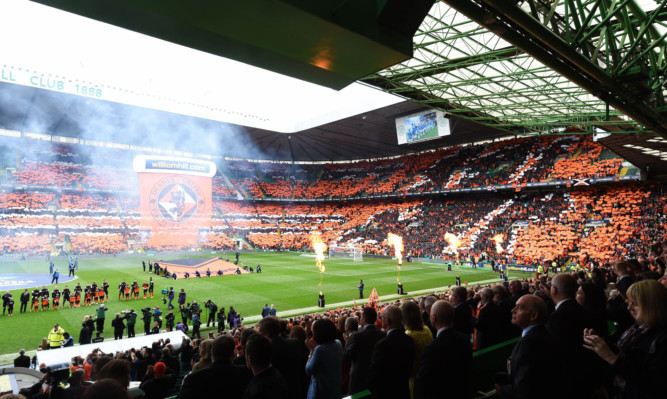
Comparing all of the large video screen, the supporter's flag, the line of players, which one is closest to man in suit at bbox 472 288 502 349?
the line of players

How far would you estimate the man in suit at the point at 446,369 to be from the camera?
3283 mm

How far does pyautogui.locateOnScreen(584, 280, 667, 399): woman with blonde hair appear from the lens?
101 inches

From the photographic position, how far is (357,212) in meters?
59.9

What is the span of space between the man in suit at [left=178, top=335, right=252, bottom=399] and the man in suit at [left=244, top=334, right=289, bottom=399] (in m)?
0.23

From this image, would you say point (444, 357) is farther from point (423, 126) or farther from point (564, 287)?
point (423, 126)

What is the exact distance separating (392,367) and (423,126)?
3517 centimetres

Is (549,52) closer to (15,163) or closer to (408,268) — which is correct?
(408,268)

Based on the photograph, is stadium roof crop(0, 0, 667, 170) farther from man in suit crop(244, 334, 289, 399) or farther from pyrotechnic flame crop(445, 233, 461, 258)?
pyrotechnic flame crop(445, 233, 461, 258)

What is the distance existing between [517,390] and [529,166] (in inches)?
1753

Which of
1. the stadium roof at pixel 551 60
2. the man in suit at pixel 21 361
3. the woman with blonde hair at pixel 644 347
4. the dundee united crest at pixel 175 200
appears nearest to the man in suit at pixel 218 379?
the woman with blonde hair at pixel 644 347

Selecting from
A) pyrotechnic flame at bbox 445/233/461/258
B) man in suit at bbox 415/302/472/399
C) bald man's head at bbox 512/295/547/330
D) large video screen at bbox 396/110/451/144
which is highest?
large video screen at bbox 396/110/451/144

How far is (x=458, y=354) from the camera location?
132 inches

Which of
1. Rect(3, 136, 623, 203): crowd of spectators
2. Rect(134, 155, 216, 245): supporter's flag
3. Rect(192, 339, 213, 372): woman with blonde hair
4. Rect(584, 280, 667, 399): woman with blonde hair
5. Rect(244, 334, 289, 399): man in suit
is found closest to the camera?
Rect(584, 280, 667, 399): woman with blonde hair

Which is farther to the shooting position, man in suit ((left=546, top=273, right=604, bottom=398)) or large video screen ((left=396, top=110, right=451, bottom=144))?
large video screen ((left=396, top=110, right=451, bottom=144))
